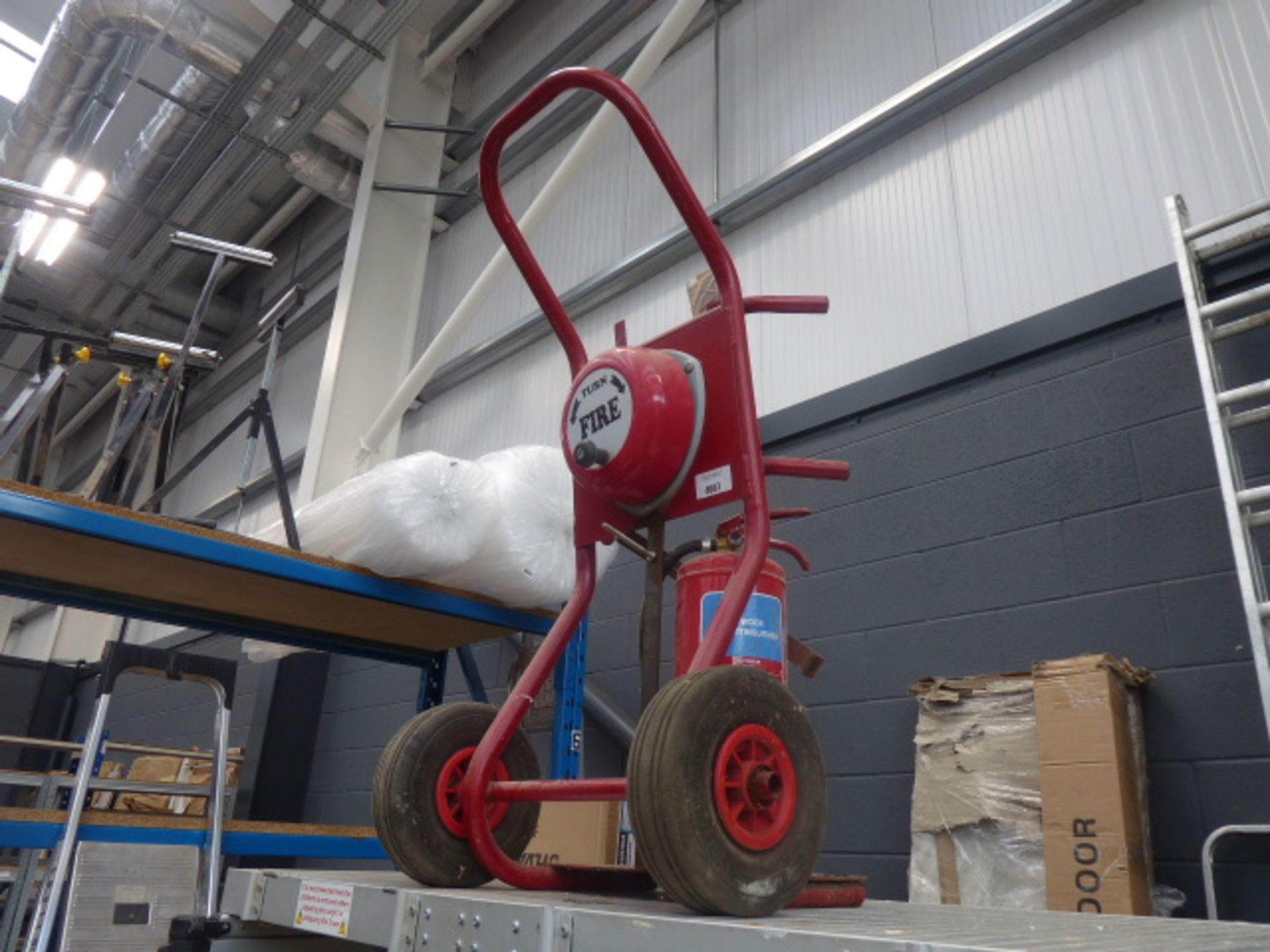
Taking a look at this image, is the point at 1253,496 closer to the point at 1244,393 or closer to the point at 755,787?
the point at 1244,393

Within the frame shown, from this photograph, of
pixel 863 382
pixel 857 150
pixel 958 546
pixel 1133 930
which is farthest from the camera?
pixel 857 150

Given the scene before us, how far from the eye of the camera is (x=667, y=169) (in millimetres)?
1237

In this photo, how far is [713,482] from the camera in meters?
1.16

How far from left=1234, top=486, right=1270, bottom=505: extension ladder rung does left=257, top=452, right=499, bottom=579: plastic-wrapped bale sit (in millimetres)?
1608

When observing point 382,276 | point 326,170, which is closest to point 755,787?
point 382,276

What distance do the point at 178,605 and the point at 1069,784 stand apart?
2.30 m

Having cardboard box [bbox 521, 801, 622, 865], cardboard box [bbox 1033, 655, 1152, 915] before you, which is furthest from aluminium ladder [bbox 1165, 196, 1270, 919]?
cardboard box [bbox 521, 801, 622, 865]

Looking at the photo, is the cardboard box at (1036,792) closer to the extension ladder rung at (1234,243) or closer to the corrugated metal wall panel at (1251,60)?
the extension ladder rung at (1234,243)

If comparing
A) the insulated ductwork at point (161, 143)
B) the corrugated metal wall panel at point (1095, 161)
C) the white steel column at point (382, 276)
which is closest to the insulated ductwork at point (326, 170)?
the white steel column at point (382, 276)

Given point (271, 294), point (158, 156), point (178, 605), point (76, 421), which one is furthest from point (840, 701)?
point (76, 421)

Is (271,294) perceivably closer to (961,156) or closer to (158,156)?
(158,156)

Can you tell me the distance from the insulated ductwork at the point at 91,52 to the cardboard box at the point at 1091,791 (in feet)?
17.4

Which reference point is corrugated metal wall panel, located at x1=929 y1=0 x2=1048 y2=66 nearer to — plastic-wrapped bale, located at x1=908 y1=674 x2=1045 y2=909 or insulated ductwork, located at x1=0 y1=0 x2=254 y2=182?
plastic-wrapped bale, located at x1=908 y1=674 x2=1045 y2=909

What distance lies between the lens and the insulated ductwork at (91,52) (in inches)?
186
